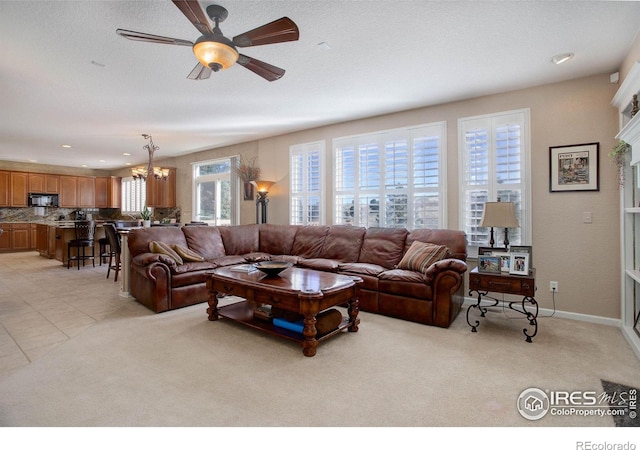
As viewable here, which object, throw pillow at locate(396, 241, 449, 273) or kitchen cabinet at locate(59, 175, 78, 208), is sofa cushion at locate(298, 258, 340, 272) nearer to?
throw pillow at locate(396, 241, 449, 273)

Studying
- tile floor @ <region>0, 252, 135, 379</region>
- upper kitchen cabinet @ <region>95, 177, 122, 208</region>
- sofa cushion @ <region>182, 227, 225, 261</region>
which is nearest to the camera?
tile floor @ <region>0, 252, 135, 379</region>

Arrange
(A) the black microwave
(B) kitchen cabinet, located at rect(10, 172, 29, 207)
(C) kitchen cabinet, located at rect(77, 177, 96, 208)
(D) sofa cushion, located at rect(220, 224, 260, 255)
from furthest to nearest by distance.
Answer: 1. (C) kitchen cabinet, located at rect(77, 177, 96, 208)
2. (A) the black microwave
3. (B) kitchen cabinet, located at rect(10, 172, 29, 207)
4. (D) sofa cushion, located at rect(220, 224, 260, 255)

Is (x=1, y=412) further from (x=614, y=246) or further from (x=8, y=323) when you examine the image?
(x=614, y=246)

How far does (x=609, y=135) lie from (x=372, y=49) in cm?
272

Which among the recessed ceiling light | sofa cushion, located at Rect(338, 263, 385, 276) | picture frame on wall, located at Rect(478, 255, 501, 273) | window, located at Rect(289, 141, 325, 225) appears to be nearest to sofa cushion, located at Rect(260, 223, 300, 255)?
window, located at Rect(289, 141, 325, 225)

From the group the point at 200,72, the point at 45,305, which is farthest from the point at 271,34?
the point at 45,305

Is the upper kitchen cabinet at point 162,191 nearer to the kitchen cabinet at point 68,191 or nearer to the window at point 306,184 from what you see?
the kitchen cabinet at point 68,191

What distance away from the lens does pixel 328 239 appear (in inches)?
200

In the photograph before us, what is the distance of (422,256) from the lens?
380 centimetres

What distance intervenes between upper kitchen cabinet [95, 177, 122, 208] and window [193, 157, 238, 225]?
15.6ft

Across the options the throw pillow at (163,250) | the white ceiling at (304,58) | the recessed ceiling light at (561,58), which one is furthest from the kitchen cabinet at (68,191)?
the recessed ceiling light at (561,58)

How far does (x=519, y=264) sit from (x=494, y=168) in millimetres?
1444

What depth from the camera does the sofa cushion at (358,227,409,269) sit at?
437 centimetres
